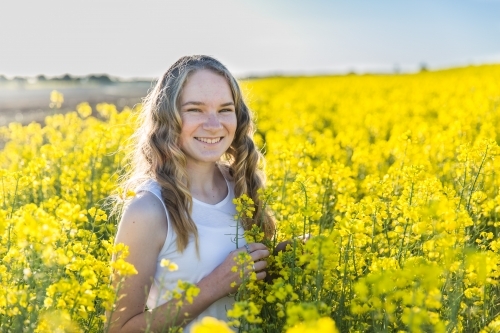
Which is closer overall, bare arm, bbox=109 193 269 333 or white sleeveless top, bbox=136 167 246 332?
bare arm, bbox=109 193 269 333

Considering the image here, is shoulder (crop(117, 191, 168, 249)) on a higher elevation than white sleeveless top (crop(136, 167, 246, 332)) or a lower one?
higher

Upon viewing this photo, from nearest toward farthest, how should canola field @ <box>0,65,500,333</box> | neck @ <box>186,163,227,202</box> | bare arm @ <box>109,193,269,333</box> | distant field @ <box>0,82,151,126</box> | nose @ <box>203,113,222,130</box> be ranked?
canola field @ <box>0,65,500,333</box> → bare arm @ <box>109,193,269,333</box> → nose @ <box>203,113,222,130</box> → neck @ <box>186,163,227,202</box> → distant field @ <box>0,82,151,126</box>

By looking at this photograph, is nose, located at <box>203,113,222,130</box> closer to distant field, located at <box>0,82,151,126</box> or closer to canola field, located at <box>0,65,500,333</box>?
canola field, located at <box>0,65,500,333</box>

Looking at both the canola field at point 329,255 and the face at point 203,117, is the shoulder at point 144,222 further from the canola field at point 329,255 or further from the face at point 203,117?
the face at point 203,117

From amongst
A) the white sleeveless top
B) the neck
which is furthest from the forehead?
the white sleeveless top

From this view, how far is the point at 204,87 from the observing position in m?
2.91

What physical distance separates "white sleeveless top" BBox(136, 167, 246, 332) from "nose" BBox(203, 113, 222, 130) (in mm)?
345

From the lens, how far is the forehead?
2.89m

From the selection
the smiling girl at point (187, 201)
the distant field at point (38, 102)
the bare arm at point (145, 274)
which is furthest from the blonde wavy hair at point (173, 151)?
the distant field at point (38, 102)

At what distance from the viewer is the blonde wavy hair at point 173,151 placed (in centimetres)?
275

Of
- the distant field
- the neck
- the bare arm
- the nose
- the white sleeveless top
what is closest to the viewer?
the bare arm

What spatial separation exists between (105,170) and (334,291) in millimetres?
3005

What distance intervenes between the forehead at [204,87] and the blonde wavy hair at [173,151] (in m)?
0.02

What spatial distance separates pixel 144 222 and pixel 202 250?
33 cm
